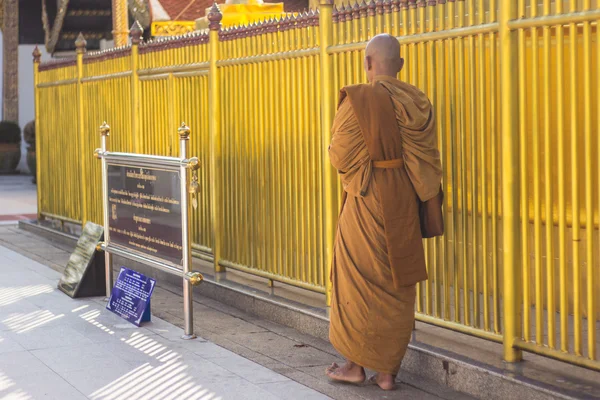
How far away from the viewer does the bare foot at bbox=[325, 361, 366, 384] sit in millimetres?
5520

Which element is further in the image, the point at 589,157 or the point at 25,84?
the point at 25,84

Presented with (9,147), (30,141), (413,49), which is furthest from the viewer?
(9,147)

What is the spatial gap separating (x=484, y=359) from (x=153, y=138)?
554cm

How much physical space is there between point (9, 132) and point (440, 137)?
80.0 feet

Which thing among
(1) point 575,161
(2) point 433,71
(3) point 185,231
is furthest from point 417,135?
(3) point 185,231

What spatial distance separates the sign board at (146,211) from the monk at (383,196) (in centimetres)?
190

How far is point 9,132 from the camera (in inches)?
1120

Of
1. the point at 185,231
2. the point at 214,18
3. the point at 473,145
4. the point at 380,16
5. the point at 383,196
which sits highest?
the point at 214,18

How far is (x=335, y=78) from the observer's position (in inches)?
269

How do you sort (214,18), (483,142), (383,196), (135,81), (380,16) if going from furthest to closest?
(135,81), (214,18), (380,16), (483,142), (383,196)

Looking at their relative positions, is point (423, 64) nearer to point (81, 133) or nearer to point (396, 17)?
point (396, 17)

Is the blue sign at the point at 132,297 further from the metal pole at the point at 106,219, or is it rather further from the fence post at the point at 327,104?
the fence post at the point at 327,104

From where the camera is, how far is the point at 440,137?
5809mm

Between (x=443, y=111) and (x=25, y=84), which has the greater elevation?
(x=25, y=84)
